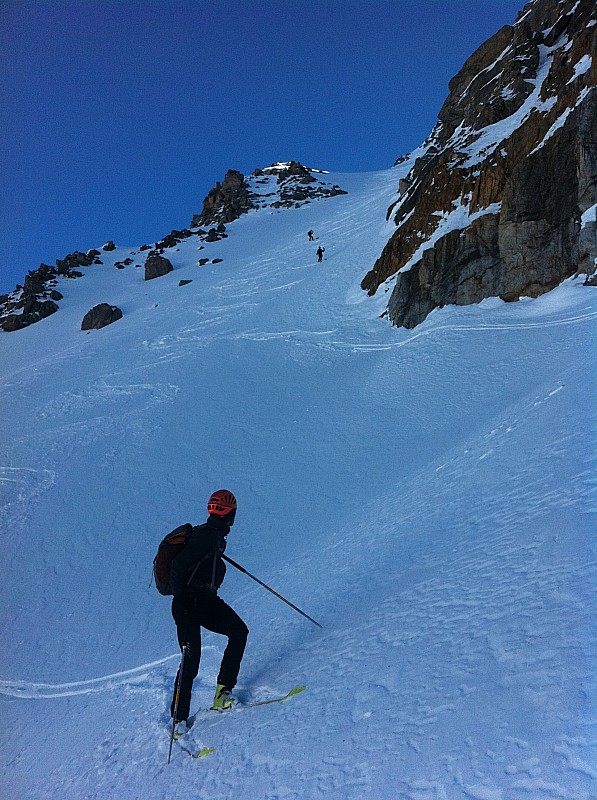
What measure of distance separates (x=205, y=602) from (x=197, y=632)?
0.35 m

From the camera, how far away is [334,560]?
7031mm

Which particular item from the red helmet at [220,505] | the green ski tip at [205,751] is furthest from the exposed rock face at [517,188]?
the green ski tip at [205,751]

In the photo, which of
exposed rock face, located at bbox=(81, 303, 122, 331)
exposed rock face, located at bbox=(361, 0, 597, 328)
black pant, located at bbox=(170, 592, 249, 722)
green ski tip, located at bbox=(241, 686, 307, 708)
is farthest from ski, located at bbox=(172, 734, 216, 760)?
exposed rock face, located at bbox=(81, 303, 122, 331)

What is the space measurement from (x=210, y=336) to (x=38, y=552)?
50.0 ft

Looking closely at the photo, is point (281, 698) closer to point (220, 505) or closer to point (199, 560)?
point (199, 560)

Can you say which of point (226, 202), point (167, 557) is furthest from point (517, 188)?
point (226, 202)

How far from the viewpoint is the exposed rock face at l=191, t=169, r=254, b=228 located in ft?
241

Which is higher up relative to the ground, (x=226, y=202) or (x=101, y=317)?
(x=226, y=202)

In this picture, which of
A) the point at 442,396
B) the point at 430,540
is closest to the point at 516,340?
the point at 442,396

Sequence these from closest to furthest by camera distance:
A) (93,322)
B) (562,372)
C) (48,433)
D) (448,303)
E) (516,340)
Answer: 1. (562,372)
2. (516,340)
3. (48,433)
4. (448,303)
5. (93,322)

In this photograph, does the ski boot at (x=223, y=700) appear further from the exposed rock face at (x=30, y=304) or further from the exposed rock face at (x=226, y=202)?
the exposed rock face at (x=226, y=202)

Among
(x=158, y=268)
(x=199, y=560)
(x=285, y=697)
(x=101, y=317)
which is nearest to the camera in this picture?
(x=285, y=697)

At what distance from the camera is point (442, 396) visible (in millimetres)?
12688

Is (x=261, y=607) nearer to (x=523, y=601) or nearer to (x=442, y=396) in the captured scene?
(x=523, y=601)
